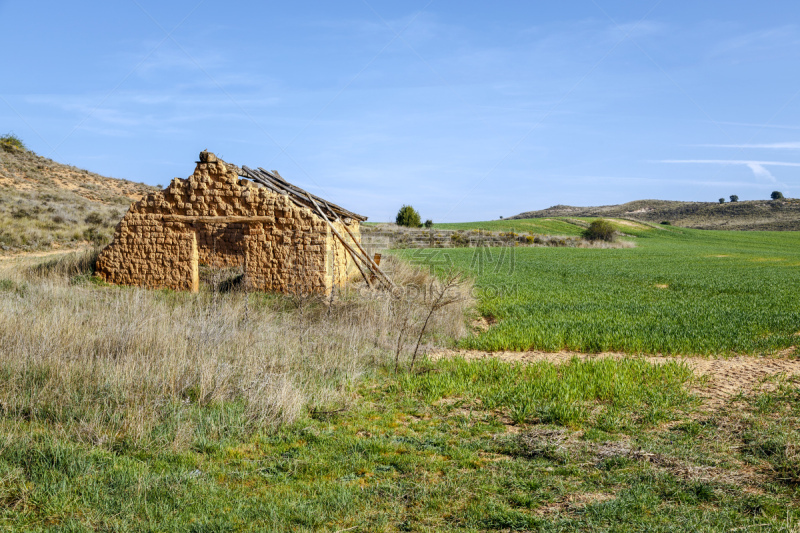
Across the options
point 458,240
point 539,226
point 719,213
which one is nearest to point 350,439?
point 458,240

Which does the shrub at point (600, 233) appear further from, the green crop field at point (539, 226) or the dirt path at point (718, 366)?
the dirt path at point (718, 366)

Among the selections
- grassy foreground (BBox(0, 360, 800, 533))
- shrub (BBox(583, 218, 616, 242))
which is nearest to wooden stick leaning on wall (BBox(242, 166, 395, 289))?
grassy foreground (BBox(0, 360, 800, 533))

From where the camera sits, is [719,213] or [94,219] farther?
[719,213]

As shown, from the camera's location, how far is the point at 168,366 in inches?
261

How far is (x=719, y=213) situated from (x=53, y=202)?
110057 millimetres

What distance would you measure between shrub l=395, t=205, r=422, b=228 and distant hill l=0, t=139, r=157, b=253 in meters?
27.9

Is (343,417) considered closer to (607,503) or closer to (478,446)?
(478,446)

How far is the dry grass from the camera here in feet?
18.6

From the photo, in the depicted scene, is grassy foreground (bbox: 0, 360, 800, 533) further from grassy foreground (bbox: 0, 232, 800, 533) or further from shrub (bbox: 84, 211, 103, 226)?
shrub (bbox: 84, 211, 103, 226)

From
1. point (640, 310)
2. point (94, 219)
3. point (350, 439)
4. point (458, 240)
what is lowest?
point (350, 439)

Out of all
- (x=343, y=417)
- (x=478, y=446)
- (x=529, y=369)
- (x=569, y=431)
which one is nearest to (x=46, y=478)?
(x=343, y=417)

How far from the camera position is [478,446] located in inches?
219

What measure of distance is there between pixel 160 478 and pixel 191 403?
75.2 inches

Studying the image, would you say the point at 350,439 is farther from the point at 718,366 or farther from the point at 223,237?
the point at 223,237
